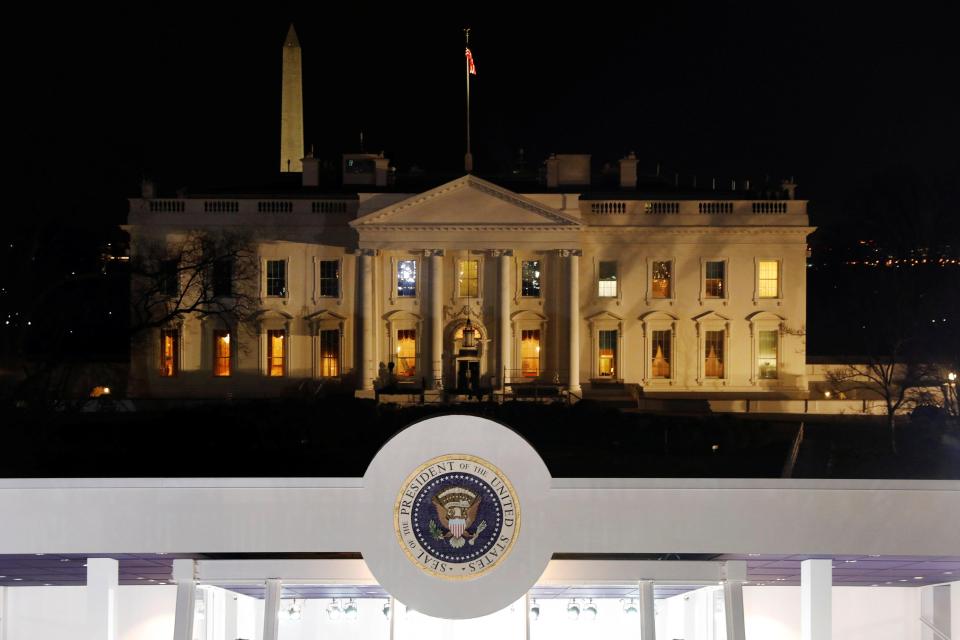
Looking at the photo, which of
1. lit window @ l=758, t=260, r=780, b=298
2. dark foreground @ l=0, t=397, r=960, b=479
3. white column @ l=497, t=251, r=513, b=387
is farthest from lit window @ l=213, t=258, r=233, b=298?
lit window @ l=758, t=260, r=780, b=298

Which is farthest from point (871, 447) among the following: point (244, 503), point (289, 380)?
point (244, 503)

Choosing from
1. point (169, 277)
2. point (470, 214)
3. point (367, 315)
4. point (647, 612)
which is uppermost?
point (470, 214)

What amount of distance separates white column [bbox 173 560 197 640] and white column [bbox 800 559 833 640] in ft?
22.5

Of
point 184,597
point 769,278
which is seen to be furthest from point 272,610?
point 769,278

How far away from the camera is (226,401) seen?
4600 cm

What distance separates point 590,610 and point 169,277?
30.1 meters

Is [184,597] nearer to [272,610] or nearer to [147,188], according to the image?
[272,610]

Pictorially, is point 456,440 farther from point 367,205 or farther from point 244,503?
point 367,205

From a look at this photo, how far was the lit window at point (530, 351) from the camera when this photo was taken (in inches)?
1859

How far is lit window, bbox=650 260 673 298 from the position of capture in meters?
48.1

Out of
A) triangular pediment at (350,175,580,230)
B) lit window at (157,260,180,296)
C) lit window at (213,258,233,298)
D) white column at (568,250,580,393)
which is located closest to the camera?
lit window at (157,260,180,296)

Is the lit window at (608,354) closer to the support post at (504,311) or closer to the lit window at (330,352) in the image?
the support post at (504,311)

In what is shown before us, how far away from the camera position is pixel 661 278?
4816cm

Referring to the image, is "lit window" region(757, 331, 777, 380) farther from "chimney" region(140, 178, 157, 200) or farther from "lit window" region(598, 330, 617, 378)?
"chimney" region(140, 178, 157, 200)
